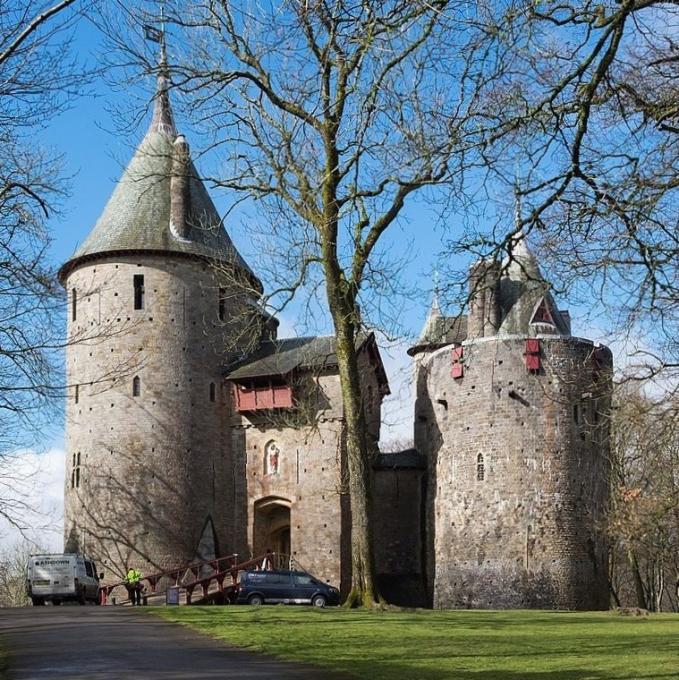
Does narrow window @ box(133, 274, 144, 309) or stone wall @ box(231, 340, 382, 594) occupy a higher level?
narrow window @ box(133, 274, 144, 309)

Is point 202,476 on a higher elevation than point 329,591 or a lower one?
higher

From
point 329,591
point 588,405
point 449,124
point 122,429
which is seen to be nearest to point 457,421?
point 588,405

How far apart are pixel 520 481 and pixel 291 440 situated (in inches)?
341

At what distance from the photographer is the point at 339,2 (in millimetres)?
11430

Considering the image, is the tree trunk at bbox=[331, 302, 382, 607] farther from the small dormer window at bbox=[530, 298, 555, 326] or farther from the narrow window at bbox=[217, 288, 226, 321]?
the small dormer window at bbox=[530, 298, 555, 326]

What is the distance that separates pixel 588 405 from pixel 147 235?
53.7ft

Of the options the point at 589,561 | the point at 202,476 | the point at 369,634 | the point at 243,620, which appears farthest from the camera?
the point at 202,476

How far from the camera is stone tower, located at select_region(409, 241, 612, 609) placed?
3741cm

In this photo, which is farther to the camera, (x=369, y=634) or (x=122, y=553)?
(x=122, y=553)

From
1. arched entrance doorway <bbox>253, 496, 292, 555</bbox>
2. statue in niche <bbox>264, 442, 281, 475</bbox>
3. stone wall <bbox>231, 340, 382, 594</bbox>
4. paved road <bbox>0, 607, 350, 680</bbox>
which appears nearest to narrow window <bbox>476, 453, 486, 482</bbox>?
stone wall <bbox>231, 340, 382, 594</bbox>

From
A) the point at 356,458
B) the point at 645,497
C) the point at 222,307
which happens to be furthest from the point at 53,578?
the point at 645,497

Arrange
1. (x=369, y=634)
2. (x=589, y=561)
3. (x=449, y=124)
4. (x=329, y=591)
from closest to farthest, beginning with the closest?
(x=449, y=124) < (x=369, y=634) < (x=329, y=591) < (x=589, y=561)

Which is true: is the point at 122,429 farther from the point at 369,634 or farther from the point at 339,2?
the point at 339,2

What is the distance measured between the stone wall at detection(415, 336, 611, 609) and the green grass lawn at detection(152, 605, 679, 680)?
1408 cm
